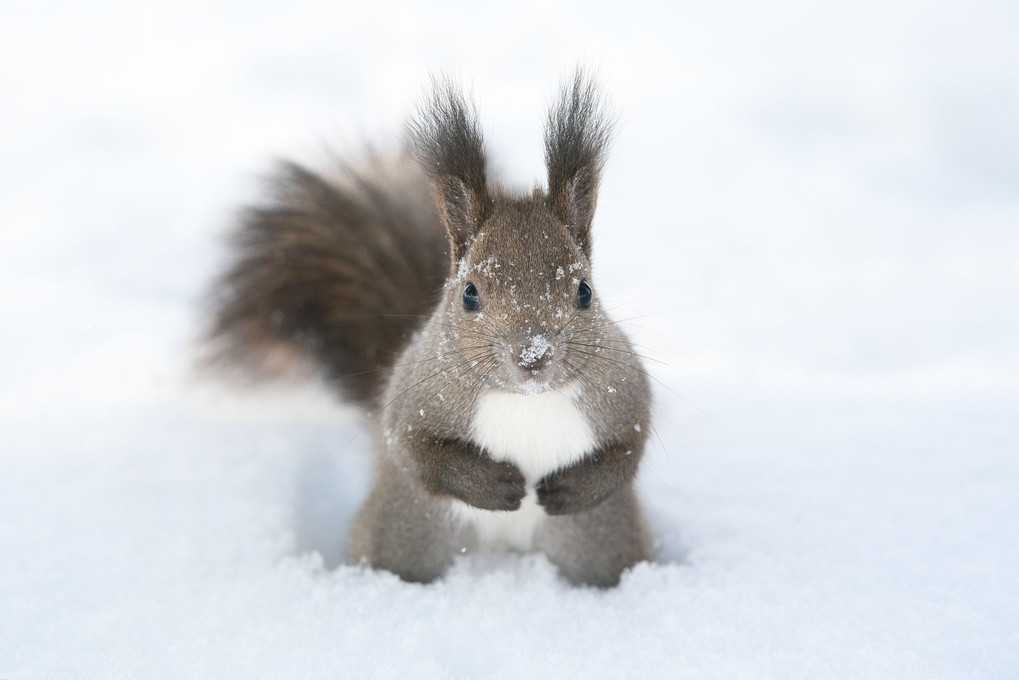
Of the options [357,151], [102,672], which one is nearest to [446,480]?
[102,672]

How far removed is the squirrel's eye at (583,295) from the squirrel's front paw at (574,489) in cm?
31

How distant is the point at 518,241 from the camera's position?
4.99 feet

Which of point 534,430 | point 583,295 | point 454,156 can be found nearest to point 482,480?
point 534,430

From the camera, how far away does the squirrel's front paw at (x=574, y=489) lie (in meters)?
1.56

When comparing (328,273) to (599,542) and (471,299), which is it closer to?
(471,299)

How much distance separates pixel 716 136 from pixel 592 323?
2.38m

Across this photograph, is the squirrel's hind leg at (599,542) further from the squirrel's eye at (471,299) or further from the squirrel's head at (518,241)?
the squirrel's eye at (471,299)

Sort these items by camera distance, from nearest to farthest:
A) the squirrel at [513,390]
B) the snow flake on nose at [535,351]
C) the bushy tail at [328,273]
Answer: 1. the snow flake on nose at [535,351]
2. the squirrel at [513,390]
3. the bushy tail at [328,273]

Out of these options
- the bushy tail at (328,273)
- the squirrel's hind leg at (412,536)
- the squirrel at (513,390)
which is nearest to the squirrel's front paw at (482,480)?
the squirrel at (513,390)

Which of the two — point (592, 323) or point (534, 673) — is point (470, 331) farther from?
point (534, 673)

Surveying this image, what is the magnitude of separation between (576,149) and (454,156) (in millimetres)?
235

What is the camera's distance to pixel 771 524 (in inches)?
71.3

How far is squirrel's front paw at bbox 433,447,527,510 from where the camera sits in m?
1.54

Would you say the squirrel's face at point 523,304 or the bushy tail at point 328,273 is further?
the bushy tail at point 328,273
